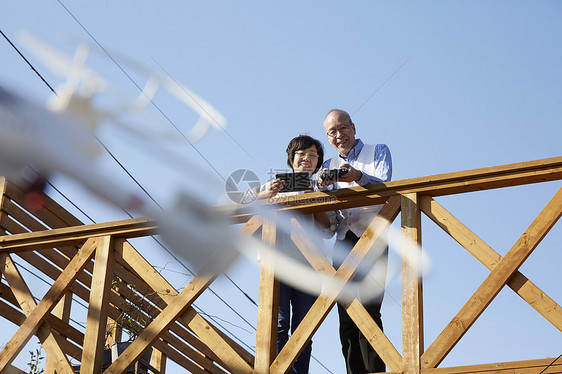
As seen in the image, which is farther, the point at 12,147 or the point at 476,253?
the point at 12,147

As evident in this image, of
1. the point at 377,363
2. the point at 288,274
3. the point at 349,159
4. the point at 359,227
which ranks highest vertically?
the point at 349,159

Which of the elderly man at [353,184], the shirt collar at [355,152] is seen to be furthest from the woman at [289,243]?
the shirt collar at [355,152]

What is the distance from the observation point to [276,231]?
456 cm

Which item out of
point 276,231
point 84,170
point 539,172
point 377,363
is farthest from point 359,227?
point 84,170

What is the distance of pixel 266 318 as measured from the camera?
13.9 feet

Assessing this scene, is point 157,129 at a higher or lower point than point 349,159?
higher

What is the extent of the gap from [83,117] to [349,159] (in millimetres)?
6278

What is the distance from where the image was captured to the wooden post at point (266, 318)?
418 centimetres

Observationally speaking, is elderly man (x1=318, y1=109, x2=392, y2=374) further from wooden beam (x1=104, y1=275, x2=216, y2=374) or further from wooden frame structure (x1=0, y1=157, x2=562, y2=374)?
wooden beam (x1=104, y1=275, x2=216, y2=374)

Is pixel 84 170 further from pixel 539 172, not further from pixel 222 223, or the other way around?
pixel 539 172

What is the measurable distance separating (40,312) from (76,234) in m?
0.58

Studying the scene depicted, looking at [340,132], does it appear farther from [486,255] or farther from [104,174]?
[104,174]

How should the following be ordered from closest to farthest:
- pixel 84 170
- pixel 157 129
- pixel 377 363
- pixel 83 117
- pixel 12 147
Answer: pixel 377 363 → pixel 12 147 → pixel 84 170 → pixel 83 117 → pixel 157 129

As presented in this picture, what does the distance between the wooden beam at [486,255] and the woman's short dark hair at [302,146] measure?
41.7 inches
